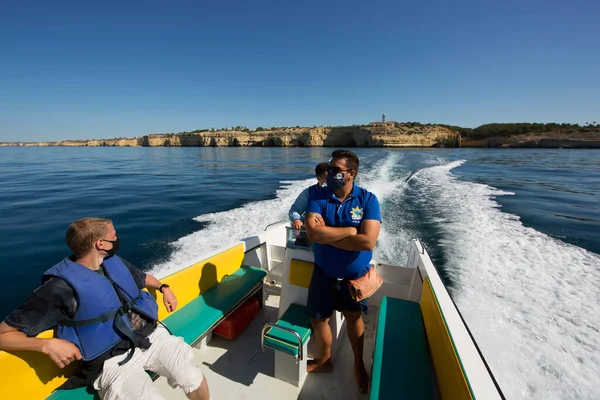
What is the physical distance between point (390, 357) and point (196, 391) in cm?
147

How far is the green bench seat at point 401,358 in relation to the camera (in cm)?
172

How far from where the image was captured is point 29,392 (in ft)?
5.29

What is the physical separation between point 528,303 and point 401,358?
341 cm

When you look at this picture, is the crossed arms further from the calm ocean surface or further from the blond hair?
the calm ocean surface

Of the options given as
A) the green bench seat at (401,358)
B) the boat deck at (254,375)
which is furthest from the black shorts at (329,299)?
the boat deck at (254,375)

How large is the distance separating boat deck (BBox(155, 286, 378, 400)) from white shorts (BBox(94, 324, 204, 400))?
0.58m

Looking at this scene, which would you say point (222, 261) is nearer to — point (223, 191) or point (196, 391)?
point (196, 391)

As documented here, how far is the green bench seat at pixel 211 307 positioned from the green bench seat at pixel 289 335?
639 millimetres

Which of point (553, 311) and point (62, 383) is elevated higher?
point (62, 383)

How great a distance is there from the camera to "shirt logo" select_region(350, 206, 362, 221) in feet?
6.61

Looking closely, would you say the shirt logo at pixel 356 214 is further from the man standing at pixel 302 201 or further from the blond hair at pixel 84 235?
the blond hair at pixel 84 235

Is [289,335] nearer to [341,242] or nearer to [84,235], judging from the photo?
[341,242]

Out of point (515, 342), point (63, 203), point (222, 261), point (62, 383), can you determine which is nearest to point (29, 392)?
point (62, 383)

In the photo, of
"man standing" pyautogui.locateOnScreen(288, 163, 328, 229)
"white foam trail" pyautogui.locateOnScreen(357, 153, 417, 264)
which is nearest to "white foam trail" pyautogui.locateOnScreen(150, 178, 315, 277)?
"man standing" pyautogui.locateOnScreen(288, 163, 328, 229)
